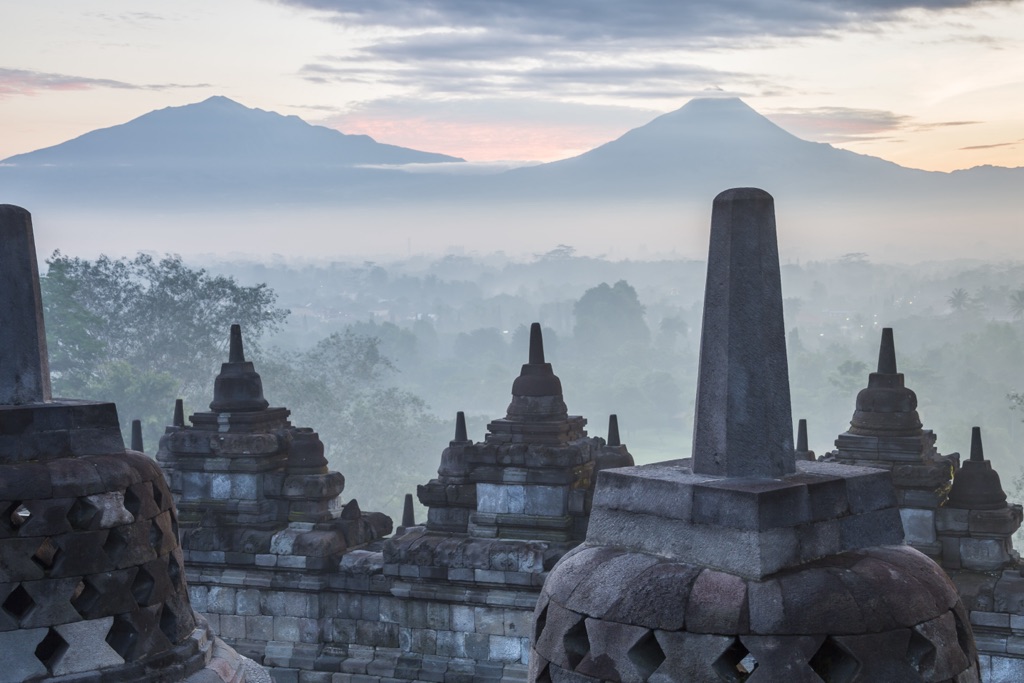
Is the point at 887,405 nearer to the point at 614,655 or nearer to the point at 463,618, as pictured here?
the point at 463,618

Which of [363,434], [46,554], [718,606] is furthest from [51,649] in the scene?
[363,434]

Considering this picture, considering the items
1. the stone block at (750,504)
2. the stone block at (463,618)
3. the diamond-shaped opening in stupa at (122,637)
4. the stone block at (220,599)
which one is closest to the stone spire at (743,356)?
the stone block at (750,504)

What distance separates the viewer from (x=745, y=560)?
4816 mm

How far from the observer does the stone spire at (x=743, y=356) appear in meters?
5.36

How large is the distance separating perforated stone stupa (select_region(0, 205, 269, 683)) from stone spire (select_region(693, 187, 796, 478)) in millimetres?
4250

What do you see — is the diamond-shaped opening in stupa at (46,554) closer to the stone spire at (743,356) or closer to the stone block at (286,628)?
the stone spire at (743,356)

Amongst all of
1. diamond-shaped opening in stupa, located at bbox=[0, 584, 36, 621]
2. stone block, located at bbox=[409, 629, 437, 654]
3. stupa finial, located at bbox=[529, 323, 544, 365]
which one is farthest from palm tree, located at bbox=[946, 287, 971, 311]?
diamond-shaped opening in stupa, located at bbox=[0, 584, 36, 621]

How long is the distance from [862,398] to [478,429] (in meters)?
61.1

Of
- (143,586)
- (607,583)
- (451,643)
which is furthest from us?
(451,643)

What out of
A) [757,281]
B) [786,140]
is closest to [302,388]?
[757,281]

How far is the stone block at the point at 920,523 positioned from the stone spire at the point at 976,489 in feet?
0.85

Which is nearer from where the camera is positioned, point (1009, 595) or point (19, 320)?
point (19, 320)

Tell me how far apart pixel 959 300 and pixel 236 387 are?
3316 inches

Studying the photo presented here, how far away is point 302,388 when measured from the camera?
172 ft
